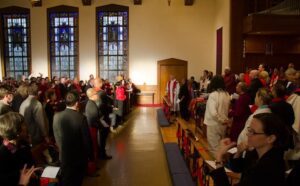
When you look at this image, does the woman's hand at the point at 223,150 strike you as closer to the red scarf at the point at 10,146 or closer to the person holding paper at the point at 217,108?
the red scarf at the point at 10,146

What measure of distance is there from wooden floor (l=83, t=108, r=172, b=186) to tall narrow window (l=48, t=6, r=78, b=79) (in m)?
7.15

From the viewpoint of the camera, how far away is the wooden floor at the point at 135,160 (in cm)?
557

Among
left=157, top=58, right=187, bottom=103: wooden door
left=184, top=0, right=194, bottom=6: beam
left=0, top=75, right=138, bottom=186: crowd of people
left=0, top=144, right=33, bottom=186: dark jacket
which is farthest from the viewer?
left=157, top=58, right=187, bottom=103: wooden door

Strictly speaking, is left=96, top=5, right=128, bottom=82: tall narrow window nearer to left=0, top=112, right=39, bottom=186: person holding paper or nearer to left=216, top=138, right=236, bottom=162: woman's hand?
left=0, top=112, right=39, bottom=186: person holding paper

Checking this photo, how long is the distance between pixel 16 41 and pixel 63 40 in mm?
2397

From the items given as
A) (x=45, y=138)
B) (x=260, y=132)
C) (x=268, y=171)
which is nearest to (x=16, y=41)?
(x=45, y=138)

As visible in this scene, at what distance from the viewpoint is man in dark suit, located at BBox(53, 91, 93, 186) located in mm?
4105

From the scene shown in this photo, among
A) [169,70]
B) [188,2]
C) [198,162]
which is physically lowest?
[198,162]

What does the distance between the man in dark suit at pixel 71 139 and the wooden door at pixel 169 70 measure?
11.7m

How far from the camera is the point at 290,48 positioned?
1301 cm

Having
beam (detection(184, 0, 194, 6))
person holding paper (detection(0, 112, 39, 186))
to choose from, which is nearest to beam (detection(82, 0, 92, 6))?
beam (detection(184, 0, 194, 6))

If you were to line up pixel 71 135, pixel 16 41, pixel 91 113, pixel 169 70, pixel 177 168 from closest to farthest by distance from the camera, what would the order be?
pixel 71 135
pixel 177 168
pixel 91 113
pixel 169 70
pixel 16 41

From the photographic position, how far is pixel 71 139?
4113 millimetres

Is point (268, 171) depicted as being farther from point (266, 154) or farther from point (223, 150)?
point (223, 150)
